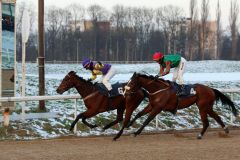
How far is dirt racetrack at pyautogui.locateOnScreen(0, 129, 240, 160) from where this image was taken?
352 inches

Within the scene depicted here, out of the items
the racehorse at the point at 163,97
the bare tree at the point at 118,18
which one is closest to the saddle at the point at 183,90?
the racehorse at the point at 163,97

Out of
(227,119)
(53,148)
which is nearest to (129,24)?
(227,119)

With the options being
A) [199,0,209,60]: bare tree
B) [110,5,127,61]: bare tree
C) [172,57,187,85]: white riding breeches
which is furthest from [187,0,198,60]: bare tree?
[172,57,187,85]: white riding breeches

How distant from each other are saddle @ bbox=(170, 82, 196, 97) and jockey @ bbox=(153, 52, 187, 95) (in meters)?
0.24

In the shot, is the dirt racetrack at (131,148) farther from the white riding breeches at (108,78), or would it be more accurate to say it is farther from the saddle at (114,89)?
the white riding breeches at (108,78)

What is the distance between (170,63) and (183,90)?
666 millimetres

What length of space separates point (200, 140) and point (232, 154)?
2329 mm

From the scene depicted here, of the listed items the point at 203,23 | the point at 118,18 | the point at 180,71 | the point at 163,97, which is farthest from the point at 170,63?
the point at 118,18

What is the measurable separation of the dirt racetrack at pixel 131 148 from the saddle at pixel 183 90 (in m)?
0.96

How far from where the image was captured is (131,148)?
10.1 meters

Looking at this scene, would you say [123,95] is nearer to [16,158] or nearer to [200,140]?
[200,140]

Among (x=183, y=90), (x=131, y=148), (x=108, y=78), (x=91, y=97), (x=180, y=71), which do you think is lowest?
(x=131, y=148)

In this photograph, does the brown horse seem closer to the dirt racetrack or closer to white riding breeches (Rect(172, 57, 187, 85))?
the dirt racetrack

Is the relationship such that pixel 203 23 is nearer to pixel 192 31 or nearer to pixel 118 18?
pixel 192 31
